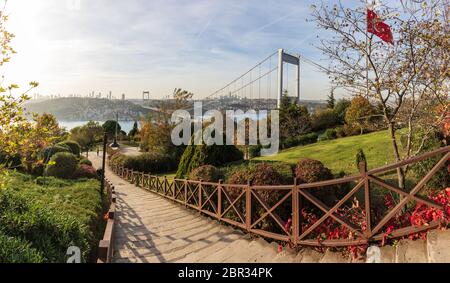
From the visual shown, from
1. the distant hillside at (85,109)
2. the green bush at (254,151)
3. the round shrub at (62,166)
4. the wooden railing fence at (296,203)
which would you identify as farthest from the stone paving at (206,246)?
the distant hillside at (85,109)

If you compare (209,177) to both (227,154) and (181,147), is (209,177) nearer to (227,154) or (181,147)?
(227,154)

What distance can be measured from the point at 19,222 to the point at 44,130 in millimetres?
1527

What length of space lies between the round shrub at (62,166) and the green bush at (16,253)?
1372 centimetres

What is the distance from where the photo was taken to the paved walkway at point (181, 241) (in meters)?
5.31

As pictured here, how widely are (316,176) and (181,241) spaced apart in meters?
3.67

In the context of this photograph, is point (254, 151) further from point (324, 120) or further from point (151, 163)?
point (324, 120)

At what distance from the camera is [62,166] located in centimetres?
1731

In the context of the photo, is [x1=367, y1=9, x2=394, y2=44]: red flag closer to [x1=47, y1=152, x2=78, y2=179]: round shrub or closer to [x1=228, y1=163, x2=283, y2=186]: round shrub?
[x1=228, y1=163, x2=283, y2=186]: round shrub

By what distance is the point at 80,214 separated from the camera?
7309 millimetres

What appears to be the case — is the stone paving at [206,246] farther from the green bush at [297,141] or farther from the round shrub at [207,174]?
the green bush at [297,141]

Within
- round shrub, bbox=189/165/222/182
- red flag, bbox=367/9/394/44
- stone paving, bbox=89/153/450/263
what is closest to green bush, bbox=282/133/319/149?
round shrub, bbox=189/165/222/182

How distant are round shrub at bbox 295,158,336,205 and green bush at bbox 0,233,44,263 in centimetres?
568

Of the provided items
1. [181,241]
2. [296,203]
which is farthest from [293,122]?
[296,203]
